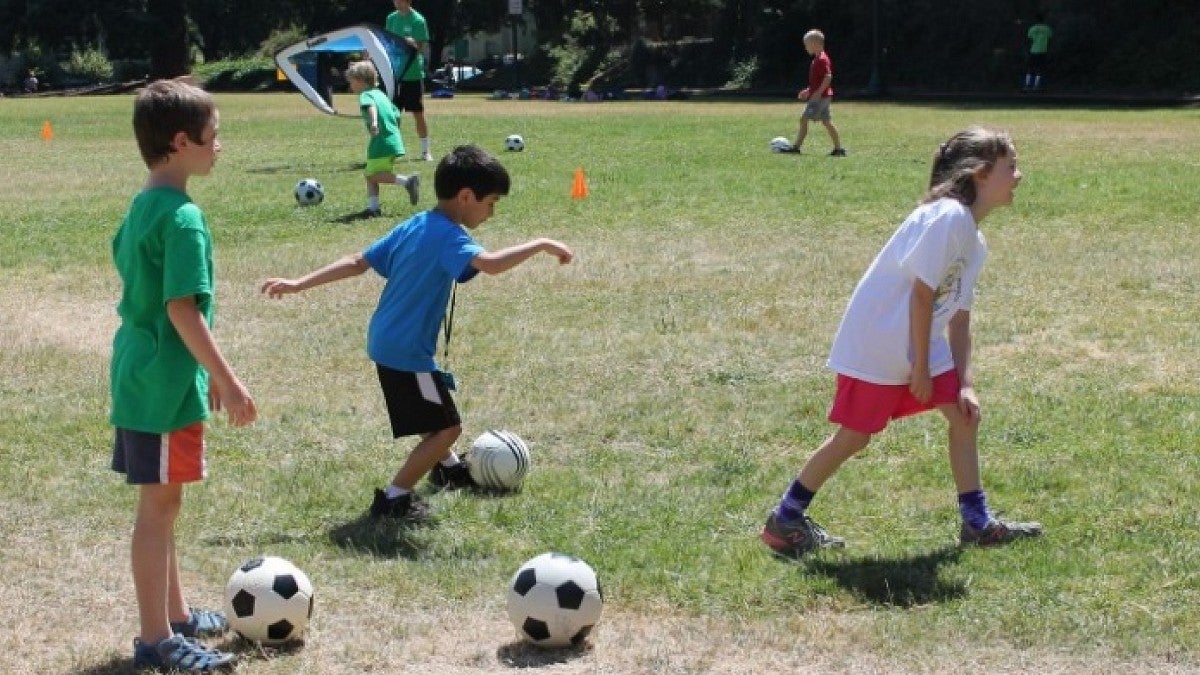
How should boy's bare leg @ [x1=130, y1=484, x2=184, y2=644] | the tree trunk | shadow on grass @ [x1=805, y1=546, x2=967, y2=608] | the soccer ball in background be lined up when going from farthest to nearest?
the tree trunk < the soccer ball in background < shadow on grass @ [x1=805, y1=546, x2=967, y2=608] < boy's bare leg @ [x1=130, y1=484, x2=184, y2=644]

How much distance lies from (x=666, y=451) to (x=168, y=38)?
2186 inches

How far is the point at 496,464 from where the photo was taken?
246 inches

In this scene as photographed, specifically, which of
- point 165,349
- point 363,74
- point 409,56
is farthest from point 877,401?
point 409,56

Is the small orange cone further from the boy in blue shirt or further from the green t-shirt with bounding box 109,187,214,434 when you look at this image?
the green t-shirt with bounding box 109,187,214,434

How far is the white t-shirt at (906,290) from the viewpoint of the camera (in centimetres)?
510

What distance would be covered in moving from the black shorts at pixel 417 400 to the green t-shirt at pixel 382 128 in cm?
886

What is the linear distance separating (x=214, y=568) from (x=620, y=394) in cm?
287

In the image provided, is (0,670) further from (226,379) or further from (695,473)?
(695,473)

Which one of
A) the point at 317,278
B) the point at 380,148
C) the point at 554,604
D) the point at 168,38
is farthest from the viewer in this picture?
the point at 168,38

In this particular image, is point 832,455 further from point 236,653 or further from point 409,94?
point 409,94

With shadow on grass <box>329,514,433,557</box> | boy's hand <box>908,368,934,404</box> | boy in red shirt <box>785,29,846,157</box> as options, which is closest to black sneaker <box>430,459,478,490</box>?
shadow on grass <box>329,514,433,557</box>

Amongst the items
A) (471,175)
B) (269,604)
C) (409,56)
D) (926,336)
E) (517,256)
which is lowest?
(269,604)

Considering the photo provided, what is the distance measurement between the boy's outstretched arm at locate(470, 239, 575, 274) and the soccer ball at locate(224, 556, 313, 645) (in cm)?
129

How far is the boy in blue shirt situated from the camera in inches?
225
